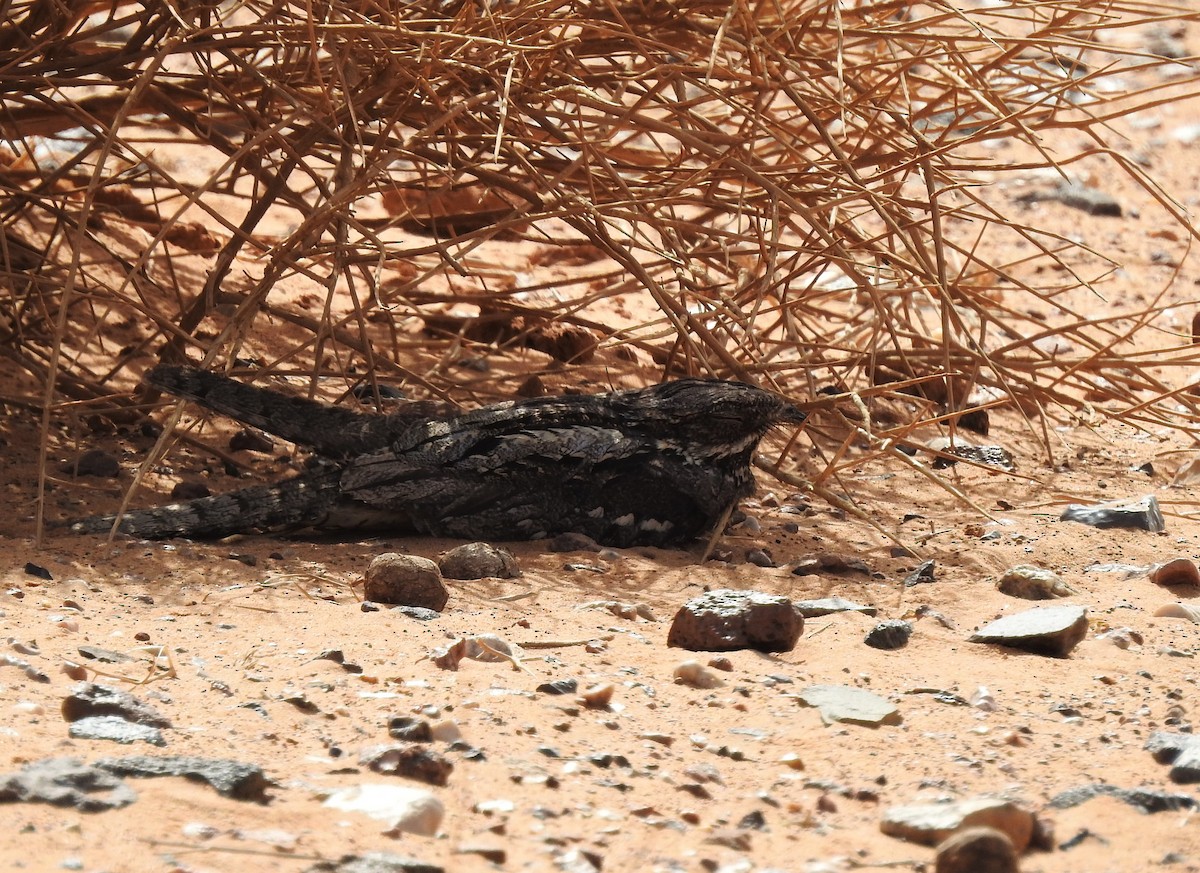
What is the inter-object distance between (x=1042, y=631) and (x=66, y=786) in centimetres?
186

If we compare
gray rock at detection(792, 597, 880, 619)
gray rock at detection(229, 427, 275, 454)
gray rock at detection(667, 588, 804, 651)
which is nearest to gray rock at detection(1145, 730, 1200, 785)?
gray rock at detection(667, 588, 804, 651)

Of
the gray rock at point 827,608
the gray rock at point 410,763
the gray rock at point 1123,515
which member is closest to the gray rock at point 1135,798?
the gray rock at point 410,763

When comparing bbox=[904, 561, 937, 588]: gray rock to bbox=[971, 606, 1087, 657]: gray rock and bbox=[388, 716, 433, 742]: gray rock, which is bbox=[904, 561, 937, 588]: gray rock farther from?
bbox=[388, 716, 433, 742]: gray rock

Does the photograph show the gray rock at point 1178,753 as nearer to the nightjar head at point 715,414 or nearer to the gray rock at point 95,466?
the nightjar head at point 715,414

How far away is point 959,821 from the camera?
1.93 metres

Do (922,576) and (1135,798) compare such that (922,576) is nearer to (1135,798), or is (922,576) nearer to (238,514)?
(1135,798)

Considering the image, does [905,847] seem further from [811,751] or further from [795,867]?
[811,751]

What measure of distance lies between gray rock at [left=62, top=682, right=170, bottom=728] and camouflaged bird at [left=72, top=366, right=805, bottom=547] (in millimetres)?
1293

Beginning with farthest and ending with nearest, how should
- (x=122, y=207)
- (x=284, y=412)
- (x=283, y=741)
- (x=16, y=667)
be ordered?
1. (x=122, y=207)
2. (x=284, y=412)
3. (x=16, y=667)
4. (x=283, y=741)

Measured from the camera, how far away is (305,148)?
375cm

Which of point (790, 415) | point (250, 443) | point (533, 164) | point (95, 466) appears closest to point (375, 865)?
point (790, 415)

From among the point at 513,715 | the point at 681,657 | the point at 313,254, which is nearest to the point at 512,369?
the point at 313,254

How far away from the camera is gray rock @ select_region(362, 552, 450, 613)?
2.93 meters

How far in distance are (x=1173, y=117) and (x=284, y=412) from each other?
7.89 m
